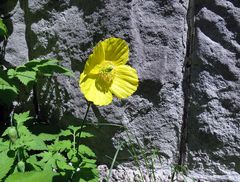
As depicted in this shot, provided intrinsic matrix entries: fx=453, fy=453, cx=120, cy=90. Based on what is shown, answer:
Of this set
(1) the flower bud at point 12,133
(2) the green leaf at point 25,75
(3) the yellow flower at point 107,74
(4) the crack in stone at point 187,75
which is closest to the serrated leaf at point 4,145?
(1) the flower bud at point 12,133

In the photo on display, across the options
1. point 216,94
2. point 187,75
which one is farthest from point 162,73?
point 216,94

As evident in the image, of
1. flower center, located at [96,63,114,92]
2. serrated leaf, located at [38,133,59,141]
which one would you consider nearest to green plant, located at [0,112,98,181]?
serrated leaf, located at [38,133,59,141]

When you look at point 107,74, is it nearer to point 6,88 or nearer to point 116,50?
point 116,50

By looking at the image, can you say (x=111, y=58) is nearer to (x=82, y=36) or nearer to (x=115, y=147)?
(x=82, y=36)

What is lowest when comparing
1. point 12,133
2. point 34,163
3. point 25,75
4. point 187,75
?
point 34,163

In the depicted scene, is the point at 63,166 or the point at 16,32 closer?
the point at 63,166

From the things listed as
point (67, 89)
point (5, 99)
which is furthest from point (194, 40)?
point (5, 99)

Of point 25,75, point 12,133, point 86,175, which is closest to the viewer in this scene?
point 12,133
